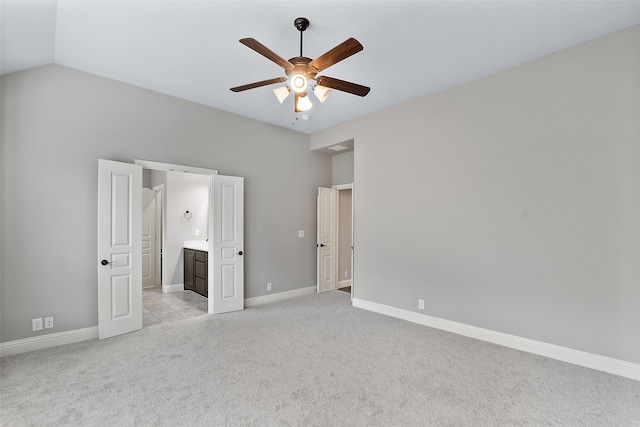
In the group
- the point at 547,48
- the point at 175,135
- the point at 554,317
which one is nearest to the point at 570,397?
the point at 554,317

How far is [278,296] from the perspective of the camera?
5.34 m

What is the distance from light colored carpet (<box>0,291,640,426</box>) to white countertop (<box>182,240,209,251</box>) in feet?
7.21

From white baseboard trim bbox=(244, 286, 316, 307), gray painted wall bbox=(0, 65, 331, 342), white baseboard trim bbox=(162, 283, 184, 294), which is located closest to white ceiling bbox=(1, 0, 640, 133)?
gray painted wall bbox=(0, 65, 331, 342)

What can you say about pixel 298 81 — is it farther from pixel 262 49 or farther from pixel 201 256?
pixel 201 256

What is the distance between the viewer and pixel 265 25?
2602 millimetres

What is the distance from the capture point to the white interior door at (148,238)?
6316 mm

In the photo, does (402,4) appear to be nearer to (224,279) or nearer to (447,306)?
(447,306)

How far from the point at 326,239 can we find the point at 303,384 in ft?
11.9

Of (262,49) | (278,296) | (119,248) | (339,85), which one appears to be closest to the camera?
(262,49)

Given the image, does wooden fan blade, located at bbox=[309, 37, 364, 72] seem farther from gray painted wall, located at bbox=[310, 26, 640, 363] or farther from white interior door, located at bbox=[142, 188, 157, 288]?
white interior door, located at bbox=[142, 188, 157, 288]

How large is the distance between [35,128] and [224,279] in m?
2.83

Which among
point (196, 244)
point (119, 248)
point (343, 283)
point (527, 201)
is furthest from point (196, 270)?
point (527, 201)

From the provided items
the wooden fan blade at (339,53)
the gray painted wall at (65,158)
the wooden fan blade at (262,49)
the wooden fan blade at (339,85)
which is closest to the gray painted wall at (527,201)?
the wooden fan blade at (339,85)

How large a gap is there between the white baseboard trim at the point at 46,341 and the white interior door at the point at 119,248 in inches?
5.6
